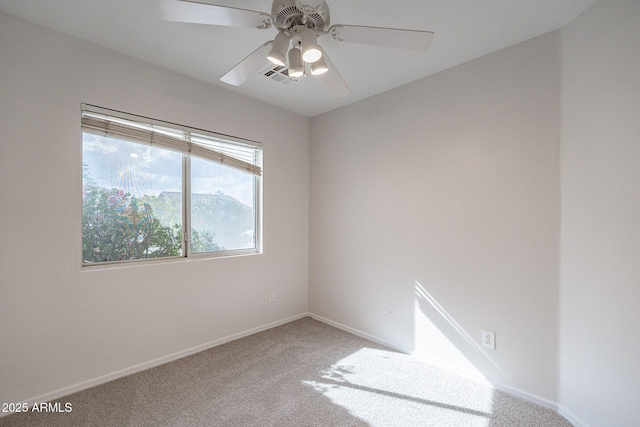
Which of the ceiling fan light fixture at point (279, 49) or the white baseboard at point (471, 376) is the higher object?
the ceiling fan light fixture at point (279, 49)

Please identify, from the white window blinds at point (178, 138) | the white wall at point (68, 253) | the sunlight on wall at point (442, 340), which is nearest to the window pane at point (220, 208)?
the white window blinds at point (178, 138)

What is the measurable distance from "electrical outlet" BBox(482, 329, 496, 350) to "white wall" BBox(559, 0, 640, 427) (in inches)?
15.7

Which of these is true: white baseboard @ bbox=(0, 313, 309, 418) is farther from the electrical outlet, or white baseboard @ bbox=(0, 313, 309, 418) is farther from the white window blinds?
the electrical outlet

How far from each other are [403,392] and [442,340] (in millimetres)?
608

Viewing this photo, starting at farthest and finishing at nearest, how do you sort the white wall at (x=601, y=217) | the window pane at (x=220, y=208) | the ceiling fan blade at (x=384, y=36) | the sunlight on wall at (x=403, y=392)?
the window pane at (x=220, y=208)
the sunlight on wall at (x=403, y=392)
the white wall at (x=601, y=217)
the ceiling fan blade at (x=384, y=36)

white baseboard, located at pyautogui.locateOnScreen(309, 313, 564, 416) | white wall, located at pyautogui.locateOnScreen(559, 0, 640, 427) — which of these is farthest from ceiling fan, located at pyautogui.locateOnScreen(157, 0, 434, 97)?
white baseboard, located at pyautogui.locateOnScreen(309, 313, 564, 416)

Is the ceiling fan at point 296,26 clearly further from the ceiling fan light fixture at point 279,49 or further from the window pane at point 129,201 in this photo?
the window pane at point 129,201

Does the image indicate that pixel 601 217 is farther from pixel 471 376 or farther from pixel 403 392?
pixel 403 392

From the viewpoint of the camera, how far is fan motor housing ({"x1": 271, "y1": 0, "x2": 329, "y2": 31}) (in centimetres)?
128

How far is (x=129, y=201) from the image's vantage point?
2326 millimetres

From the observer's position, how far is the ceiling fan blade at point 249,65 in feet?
5.18

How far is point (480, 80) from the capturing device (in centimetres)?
221

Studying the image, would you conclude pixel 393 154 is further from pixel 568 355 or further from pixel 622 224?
pixel 568 355

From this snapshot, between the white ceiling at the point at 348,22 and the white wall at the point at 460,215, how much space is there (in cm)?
20
